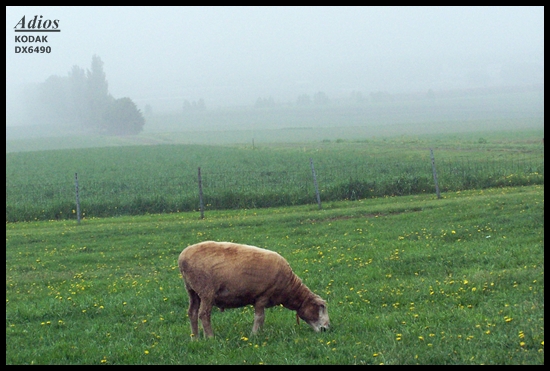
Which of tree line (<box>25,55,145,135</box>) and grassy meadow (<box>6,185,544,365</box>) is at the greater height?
tree line (<box>25,55,145,135</box>)

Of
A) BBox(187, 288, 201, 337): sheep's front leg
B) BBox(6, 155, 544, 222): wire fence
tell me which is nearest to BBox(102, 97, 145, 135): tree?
BBox(6, 155, 544, 222): wire fence

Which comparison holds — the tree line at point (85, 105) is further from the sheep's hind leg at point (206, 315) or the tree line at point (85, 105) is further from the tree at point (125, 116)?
the sheep's hind leg at point (206, 315)

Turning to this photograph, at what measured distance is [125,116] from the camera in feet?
422

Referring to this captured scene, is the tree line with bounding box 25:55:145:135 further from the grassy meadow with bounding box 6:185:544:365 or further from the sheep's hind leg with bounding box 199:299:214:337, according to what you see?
the sheep's hind leg with bounding box 199:299:214:337

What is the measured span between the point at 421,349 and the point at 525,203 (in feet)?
43.8

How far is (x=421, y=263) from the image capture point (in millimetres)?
13883

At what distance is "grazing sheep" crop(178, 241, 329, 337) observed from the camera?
955cm

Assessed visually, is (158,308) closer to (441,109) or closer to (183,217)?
(183,217)

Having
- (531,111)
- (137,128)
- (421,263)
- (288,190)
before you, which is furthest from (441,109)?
(421,263)

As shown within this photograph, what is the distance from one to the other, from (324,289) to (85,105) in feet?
477

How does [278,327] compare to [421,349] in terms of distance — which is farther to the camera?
[278,327]

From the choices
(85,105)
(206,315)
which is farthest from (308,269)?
(85,105)

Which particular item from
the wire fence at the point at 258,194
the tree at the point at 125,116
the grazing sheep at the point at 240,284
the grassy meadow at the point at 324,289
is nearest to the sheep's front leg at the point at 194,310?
the grazing sheep at the point at 240,284

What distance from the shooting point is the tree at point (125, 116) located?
5059 inches
